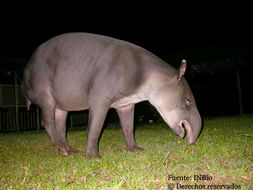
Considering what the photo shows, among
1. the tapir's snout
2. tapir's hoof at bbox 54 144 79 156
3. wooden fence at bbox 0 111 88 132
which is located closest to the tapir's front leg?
tapir's hoof at bbox 54 144 79 156

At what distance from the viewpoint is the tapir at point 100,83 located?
11.6 ft

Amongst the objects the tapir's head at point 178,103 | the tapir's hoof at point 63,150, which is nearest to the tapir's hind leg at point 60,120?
the tapir's hoof at point 63,150

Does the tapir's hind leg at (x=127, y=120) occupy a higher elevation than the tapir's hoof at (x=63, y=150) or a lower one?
higher

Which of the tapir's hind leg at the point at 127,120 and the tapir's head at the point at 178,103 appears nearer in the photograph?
the tapir's head at the point at 178,103

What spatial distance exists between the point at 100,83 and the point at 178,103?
4.03 feet

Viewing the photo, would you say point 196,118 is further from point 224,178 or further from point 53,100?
point 53,100

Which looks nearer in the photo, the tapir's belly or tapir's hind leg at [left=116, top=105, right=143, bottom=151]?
the tapir's belly

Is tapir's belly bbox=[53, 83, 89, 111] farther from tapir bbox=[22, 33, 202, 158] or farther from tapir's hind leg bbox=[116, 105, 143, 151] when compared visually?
tapir's hind leg bbox=[116, 105, 143, 151]

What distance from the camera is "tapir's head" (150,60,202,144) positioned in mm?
3727

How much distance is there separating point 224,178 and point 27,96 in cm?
343

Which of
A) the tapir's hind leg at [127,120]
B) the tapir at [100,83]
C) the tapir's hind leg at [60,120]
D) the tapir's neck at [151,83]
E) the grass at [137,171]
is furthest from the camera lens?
the tapir's hind leg at [60,120]

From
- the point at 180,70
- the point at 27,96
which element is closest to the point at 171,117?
the point at 180,70

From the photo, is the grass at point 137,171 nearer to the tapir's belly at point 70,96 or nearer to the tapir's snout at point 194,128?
the tapir's snout at point 194,128

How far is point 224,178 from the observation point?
89.4 inches
